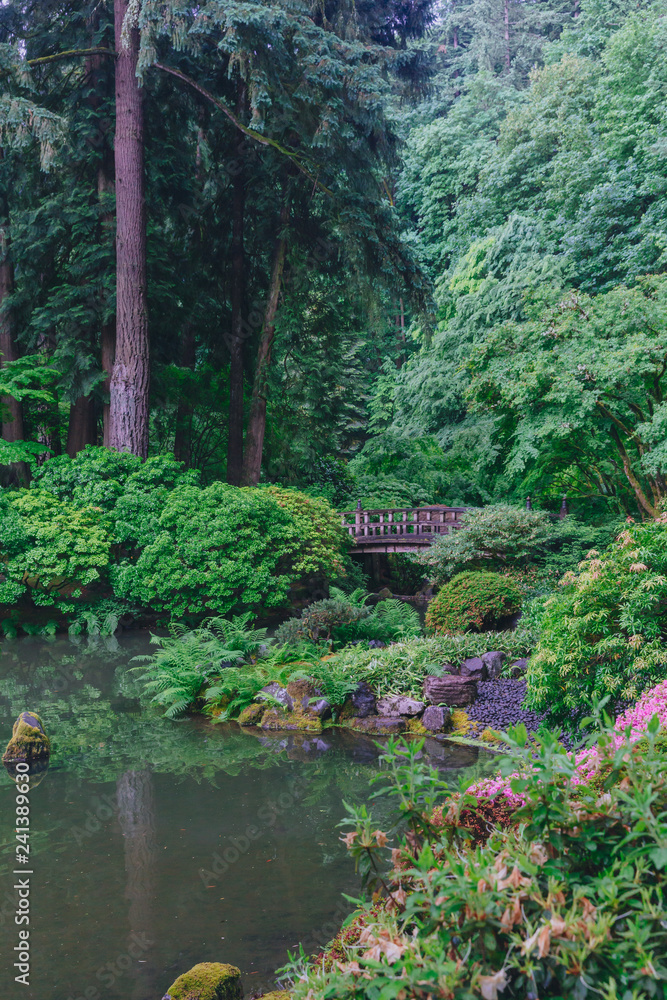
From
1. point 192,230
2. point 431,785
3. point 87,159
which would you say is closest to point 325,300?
point 192,230

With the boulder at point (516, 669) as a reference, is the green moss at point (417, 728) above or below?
below

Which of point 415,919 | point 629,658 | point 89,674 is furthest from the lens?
point 89,674

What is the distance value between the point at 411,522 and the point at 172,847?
12127mm

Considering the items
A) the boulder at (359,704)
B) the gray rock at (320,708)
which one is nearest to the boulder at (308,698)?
the gray rock at (320,708)

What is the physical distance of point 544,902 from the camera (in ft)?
6.26

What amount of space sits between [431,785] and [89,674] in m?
8.92

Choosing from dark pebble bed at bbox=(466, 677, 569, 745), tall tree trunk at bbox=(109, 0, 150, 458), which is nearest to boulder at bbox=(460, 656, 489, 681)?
dark pebble bed at bbox=(466, 677, 569, 745)

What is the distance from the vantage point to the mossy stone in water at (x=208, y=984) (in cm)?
330

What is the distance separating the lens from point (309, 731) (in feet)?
26.3

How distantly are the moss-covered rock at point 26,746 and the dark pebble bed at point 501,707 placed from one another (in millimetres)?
4383

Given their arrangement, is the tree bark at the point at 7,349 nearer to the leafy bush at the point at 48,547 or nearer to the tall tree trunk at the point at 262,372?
the leafy bush at the point at 48,547

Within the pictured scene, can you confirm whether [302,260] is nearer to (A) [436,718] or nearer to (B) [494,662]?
(B) [494,662]

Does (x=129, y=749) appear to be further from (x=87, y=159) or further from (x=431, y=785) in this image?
(x=87, y=159)

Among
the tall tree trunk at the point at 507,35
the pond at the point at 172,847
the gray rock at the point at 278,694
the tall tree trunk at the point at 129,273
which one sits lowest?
the pond at the point at 172,847
